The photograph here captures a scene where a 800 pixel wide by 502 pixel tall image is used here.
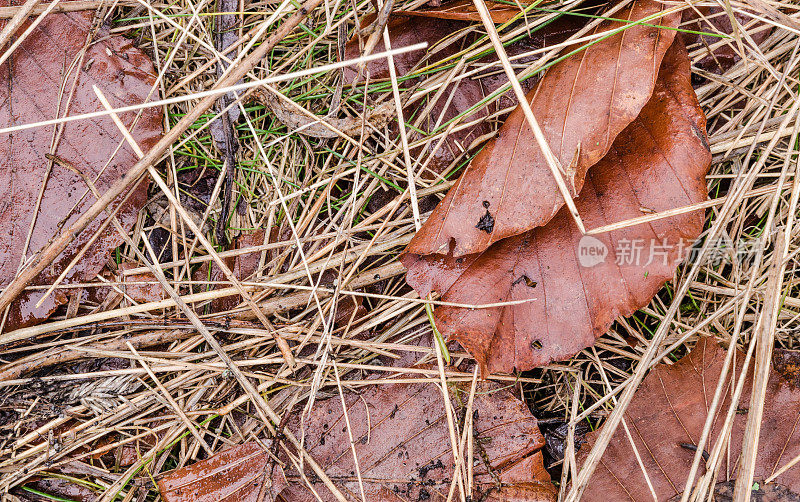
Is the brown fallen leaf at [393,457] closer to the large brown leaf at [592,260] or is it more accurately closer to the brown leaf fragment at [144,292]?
the large brown leaf at [592,260]

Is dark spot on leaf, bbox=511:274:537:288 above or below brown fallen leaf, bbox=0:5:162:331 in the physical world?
below

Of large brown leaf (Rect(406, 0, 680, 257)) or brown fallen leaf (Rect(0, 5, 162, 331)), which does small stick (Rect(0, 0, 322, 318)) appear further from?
large brown leaf (Rect(406, 0, 680, 257))

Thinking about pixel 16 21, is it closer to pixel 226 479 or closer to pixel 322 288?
pixel 322 288

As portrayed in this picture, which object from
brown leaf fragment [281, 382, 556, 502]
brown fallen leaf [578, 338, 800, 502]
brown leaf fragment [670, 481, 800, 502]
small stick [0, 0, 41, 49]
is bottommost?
brown leaf fragment [670, 481, 800, 502]

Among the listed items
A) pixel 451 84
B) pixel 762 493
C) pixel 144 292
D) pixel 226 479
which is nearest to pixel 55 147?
pixel 144 292

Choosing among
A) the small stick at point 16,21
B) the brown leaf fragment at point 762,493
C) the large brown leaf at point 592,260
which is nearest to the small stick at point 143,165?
the small stick at point 16,21

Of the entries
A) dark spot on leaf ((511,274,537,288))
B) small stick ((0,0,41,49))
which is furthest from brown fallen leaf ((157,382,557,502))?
small stick ((0,0,41,49))

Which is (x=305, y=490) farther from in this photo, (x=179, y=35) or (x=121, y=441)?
(x=179, y=35)
